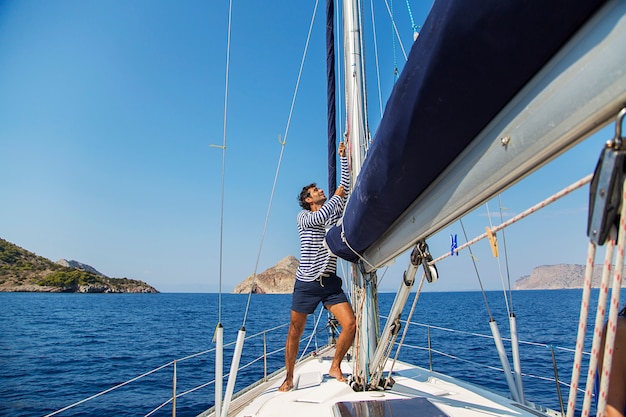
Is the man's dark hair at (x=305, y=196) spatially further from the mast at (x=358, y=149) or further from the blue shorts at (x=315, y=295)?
the blue shorts at (x=315, y=295)

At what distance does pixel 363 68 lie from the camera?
13.1 feet

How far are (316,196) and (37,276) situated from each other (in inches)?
4690

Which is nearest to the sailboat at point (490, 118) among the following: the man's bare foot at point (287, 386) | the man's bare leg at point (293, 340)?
the man's bare leg at point (293, 340)

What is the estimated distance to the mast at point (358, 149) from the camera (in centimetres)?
326

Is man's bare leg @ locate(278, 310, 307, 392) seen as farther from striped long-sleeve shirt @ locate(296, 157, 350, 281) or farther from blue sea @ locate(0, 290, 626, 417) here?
blue sea @ locate(0, 290, 626, 417)

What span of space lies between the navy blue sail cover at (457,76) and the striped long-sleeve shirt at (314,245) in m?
1.86

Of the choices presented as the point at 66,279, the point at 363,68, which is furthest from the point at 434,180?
the point at 66,279

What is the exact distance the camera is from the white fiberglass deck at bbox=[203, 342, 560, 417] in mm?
2725

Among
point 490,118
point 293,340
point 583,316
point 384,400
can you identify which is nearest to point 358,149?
point 293,340

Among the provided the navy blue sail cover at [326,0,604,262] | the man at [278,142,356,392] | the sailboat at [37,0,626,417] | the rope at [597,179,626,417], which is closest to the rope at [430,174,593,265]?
the sailboat at [37,0,626,417]

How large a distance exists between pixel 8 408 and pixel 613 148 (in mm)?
12555

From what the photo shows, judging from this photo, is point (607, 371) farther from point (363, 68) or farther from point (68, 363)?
point (68, 363)

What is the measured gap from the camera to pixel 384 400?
2.88m

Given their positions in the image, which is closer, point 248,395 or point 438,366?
point 248,395
